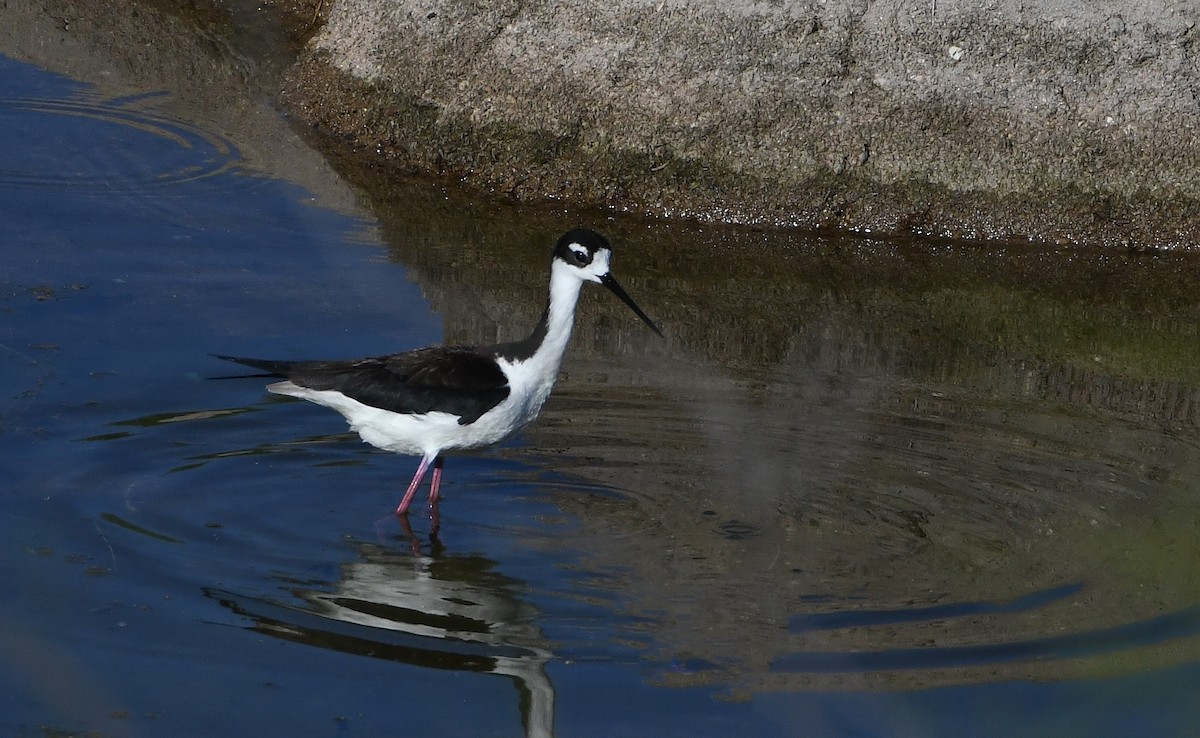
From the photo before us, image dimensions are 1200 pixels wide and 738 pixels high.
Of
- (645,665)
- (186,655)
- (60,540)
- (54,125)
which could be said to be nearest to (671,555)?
(645,665)

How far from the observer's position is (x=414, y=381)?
19.2 ft

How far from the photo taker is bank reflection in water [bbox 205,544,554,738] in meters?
4.64

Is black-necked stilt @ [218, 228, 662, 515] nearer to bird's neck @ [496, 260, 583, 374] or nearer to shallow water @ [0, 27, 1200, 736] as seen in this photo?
bird's neck @ [496, 260, 583, 374]

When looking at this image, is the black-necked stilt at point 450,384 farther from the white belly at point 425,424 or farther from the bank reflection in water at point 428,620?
the bank reflection in water at point 428,620

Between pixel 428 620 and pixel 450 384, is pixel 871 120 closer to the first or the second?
pixel 450 384

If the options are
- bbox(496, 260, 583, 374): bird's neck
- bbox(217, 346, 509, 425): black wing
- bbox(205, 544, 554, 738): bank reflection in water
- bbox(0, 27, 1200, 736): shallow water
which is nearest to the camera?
bbox(0, 27, 1200, 736): shallow water

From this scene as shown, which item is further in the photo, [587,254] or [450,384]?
[587,254]

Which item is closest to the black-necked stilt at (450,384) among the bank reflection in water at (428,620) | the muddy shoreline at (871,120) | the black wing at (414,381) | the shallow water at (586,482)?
the black wing at (414,381)

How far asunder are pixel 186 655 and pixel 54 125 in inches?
223

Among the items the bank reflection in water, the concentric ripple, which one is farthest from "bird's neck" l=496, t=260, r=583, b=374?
the concentric ripple

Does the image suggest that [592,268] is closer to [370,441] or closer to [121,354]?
[370,441]

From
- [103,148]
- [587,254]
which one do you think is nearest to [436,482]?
[587,254]

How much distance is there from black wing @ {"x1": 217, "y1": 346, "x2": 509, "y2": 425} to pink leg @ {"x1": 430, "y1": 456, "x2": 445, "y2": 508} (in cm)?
35

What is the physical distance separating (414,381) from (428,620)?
3.80 feet
